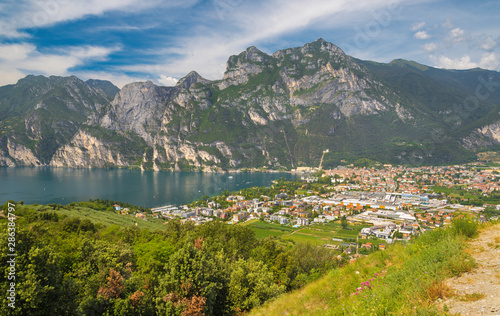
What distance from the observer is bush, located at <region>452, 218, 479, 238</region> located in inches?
177

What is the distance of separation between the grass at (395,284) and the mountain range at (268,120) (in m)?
110

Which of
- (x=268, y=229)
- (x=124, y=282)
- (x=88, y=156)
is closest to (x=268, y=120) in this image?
(x=88, y=156)

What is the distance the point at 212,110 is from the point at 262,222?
13794cm

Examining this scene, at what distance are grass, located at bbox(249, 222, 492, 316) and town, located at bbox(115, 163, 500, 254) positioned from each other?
75.5ft

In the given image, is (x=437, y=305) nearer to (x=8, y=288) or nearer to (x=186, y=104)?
(x=8, y=288)

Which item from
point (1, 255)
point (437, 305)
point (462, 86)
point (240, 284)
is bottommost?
point (240, 284)

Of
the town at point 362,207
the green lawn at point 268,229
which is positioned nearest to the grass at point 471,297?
the town at point 362,207

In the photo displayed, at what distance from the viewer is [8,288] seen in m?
5.13

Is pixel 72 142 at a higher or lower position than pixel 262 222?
higher

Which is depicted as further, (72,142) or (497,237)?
(72,142)

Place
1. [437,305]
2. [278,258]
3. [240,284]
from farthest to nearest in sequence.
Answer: [278,258] < [240,284] < [437,305]

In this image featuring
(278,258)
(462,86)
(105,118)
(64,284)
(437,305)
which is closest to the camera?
(437,305)

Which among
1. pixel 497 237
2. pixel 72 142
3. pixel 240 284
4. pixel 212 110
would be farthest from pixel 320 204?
pixel 72 142

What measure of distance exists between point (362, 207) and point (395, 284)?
152 ft
